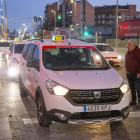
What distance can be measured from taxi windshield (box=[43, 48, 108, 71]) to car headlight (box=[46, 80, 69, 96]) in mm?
683

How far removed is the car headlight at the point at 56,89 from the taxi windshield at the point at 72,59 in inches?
26.9

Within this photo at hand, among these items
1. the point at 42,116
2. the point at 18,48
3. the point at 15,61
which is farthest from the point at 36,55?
the point at 18,48

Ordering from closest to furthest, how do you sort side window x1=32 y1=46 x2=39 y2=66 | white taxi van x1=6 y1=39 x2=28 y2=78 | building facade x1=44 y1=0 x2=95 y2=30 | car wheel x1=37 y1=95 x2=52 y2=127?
car wheel x1=37 y1=95 x2=52 y2=127, side window x1=32 y1=46 x2=39 y2=66, white taxi van x1=6 y1=39 x2=28 y2=78, building facade x1=44 y1=0 x2=95 y2=30

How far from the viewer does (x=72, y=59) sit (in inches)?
245

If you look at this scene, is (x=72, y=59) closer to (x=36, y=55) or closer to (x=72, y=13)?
(x=36, y=55)

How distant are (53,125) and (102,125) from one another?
3.34 feet

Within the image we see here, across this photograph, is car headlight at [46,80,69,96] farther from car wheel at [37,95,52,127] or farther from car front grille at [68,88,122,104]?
car wheel at [37,95,52,127]

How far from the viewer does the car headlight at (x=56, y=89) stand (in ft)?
16.3

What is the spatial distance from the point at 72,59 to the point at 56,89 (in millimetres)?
1374

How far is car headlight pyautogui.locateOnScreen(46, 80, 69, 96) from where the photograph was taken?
496 centimetres

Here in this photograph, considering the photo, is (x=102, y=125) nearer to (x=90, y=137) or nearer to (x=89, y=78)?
(x=90, y=137)

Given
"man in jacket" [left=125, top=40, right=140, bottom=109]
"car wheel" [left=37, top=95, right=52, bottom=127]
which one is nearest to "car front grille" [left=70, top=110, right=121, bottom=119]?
"car wheel" [left=37, top=95, right=52, bottom=127]

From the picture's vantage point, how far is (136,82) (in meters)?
7.10

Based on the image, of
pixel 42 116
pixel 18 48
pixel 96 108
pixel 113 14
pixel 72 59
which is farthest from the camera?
pixel 113 14
